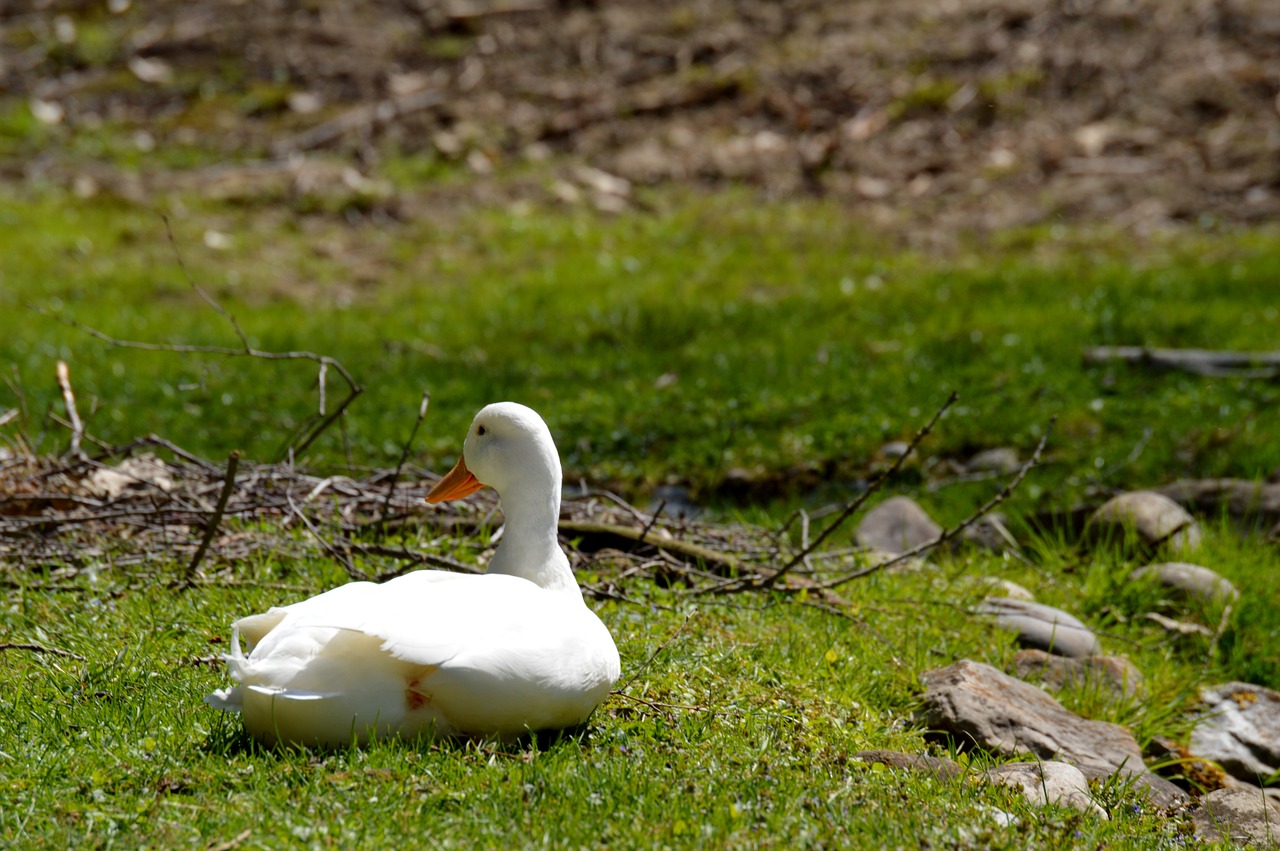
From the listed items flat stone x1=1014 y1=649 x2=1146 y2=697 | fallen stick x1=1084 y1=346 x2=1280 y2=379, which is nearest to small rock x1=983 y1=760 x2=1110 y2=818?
flat stone x1=1014 y1=649 x2=1146 y2=697

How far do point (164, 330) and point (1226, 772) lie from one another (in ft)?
27.0

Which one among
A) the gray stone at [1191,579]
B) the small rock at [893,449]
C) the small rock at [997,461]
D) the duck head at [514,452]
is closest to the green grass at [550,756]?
the duck head at [514,452]

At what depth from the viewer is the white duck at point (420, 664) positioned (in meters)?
3.38

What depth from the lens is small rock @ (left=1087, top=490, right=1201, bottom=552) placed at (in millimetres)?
6410

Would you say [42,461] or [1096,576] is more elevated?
[42,461]

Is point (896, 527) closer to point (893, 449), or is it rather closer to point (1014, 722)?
point (893, 449)

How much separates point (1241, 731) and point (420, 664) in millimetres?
3505

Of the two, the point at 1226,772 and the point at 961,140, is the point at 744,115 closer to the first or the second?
the point at 961,140

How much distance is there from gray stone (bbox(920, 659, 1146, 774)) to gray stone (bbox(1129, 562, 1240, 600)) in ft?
5.18

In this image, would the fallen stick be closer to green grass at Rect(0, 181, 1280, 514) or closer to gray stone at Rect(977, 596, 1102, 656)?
green grass at Rect(0, 181, 1280, 514)

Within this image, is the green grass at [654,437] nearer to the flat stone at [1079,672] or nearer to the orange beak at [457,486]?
the flat stone at [1079,672]

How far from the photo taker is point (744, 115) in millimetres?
15312

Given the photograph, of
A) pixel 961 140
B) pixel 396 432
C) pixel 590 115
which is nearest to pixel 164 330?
pixel 396 432

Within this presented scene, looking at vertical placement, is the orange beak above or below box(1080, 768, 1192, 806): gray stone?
above
